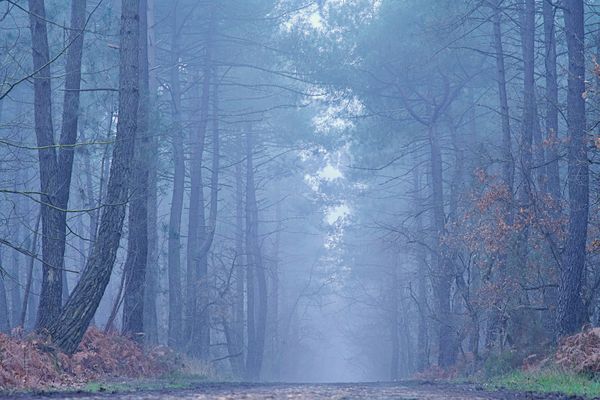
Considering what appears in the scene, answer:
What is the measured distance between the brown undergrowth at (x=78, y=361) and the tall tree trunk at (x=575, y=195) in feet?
27.4

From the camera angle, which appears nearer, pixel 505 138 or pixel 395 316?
pixel 505 138

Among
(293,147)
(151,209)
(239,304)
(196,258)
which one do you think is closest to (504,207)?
(151,209)

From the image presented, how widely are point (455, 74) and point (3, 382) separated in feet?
65.5

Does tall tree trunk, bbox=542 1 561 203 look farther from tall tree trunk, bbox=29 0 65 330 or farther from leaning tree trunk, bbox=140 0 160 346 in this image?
tall tree trunk, bbox=29 0 65 330

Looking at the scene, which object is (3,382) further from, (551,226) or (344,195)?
(344,195)

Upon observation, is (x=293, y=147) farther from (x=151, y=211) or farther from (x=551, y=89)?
(x=551, y=89)

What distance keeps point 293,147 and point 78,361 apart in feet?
84.2

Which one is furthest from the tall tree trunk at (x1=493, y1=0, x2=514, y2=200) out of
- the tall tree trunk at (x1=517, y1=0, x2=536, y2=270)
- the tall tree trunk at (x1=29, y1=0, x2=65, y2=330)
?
the tall tree trunk at (x1=29, y1=0, x2=65, y2=330)

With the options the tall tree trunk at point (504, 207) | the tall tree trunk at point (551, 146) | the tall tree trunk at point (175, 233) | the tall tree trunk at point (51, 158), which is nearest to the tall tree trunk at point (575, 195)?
the tall tree trunk at point (551, 146)

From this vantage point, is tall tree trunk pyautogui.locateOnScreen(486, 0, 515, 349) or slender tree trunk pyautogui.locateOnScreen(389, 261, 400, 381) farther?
slender tree trunk pyautogui.locateOnScreen(389, 261, 400, 381)

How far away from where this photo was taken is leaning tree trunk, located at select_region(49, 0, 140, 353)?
1389 centimetres

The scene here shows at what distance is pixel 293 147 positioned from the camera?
39.1 m

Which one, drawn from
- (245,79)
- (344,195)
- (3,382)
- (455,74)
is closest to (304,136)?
(245,79)

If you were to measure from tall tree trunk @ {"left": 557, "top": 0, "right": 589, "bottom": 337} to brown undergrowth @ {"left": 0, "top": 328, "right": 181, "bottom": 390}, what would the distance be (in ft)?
27.4
